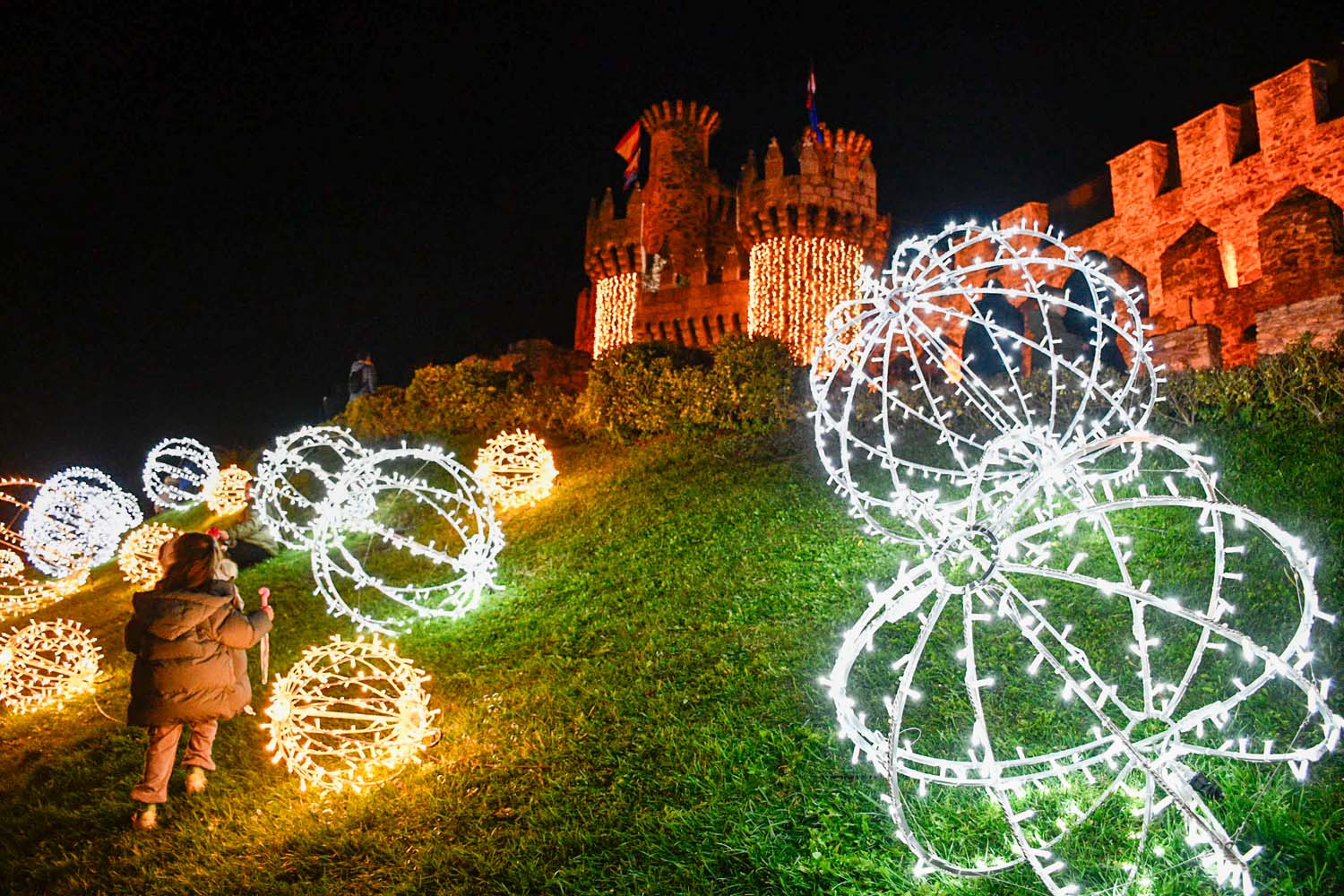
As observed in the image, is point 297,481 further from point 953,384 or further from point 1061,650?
point 1061,650

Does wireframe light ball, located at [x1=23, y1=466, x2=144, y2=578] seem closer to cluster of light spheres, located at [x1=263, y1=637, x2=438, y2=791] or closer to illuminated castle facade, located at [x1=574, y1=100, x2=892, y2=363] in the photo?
cluster of light spheres, located at [x1=263, y1=637, x2=438, y2=791]

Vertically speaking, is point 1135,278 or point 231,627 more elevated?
point 1135,278

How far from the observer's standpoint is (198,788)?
5336 mm

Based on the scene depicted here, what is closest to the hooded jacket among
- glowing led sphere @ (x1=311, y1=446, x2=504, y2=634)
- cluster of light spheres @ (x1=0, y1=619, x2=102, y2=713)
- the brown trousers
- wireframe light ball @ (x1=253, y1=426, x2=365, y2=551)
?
the brown trousers

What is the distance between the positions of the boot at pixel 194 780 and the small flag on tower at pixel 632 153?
25714mm

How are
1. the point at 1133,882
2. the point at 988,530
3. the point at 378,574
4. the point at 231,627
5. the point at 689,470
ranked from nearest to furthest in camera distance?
the point at 988,530 → the point at 1133,882 → the point at 231,627 → the point at 378,574 → the point at 689,470

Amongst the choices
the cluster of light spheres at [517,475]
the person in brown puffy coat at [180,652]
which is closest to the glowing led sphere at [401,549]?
the cluster of light spheres at [517,475]

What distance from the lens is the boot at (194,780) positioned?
5293mm

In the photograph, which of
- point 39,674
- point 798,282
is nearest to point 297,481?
point 39,674

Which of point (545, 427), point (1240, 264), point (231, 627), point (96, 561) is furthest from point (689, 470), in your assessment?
point (1240, 264)

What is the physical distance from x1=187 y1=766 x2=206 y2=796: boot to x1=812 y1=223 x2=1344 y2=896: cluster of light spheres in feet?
15.1

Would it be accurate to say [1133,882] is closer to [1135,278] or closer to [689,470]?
[689,470]

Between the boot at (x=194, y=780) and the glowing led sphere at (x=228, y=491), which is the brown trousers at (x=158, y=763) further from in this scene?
the glowing led sphere at (x=228, y=491)

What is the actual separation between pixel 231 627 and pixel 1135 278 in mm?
25996
